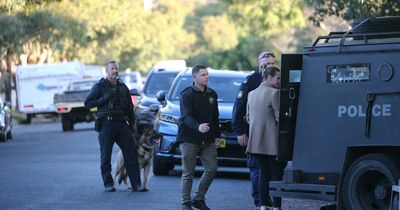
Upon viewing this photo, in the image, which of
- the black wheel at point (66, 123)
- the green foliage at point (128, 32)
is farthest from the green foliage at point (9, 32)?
the green foliage at point (128, 32)

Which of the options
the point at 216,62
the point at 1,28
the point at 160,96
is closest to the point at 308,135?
the point at 160,96

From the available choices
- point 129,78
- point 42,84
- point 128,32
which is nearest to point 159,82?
point 42,84

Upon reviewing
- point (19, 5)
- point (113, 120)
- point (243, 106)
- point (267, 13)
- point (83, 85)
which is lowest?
point (83, 85)

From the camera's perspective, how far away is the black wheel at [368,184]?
1016cm

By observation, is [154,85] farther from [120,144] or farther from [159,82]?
[120,144]

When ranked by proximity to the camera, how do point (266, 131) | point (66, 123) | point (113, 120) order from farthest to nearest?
point (66, 123) < point (113, 120) < point (266, 131)

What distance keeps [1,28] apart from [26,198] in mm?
22887

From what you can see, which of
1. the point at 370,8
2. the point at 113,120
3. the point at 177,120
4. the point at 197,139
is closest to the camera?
the point at 197,139

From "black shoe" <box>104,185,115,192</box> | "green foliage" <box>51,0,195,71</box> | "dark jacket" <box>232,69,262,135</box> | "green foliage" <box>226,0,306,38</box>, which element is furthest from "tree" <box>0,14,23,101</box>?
"dark jacket" <box>232,69,262,135</box>

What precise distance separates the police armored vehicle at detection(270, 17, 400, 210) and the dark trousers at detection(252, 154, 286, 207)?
506mm

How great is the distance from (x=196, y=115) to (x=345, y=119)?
7.49 ft

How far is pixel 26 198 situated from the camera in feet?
45.9

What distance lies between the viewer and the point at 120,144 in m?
15.0

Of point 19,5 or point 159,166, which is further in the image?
point 19,5
